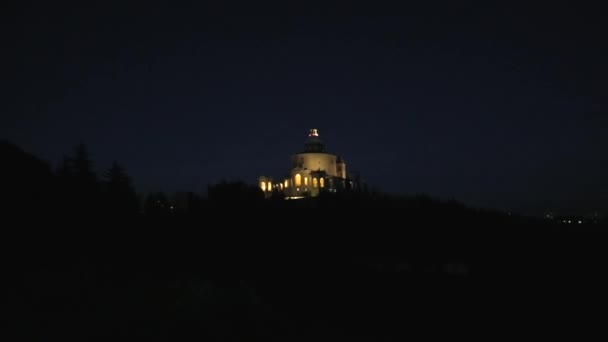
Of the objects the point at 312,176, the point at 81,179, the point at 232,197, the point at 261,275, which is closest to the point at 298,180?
the point at 312,176

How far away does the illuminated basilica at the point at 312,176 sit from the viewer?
78062mm

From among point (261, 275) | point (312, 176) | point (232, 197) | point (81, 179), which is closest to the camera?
point (261, 275)

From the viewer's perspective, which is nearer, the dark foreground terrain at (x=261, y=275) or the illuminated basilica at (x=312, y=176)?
the dark foreground terrain at (x=261, y=275)

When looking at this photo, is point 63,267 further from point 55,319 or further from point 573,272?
point 573,272

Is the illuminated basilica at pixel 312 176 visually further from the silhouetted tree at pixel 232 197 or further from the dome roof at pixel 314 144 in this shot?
the silhouetted tree at pixel 232 197

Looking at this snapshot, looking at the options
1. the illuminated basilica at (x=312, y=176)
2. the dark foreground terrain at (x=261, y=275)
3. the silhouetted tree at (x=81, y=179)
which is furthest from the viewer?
the illuminated basilica at (x=312, y=176)

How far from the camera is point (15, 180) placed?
716 inches

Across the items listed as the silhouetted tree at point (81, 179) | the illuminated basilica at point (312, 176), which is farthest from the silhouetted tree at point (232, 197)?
the illuminated basilica at point (312, 176)

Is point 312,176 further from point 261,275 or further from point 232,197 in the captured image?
point 261,275

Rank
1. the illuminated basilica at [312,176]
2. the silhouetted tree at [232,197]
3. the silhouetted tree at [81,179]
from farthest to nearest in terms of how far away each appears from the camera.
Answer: the illuminated basilica at [312,176] → the silhouetted tree at [232,197] → the silhouetted tree at [81,179]

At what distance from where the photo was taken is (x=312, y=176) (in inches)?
3093

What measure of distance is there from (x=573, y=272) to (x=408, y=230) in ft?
38.9

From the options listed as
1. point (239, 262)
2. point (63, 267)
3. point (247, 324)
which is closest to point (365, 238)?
point (239, 262)

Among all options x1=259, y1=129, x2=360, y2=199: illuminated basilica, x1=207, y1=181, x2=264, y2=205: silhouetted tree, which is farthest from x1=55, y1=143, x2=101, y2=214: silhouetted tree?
x1=259, y1=129, x2=360, y2=199: illuminated basilica
